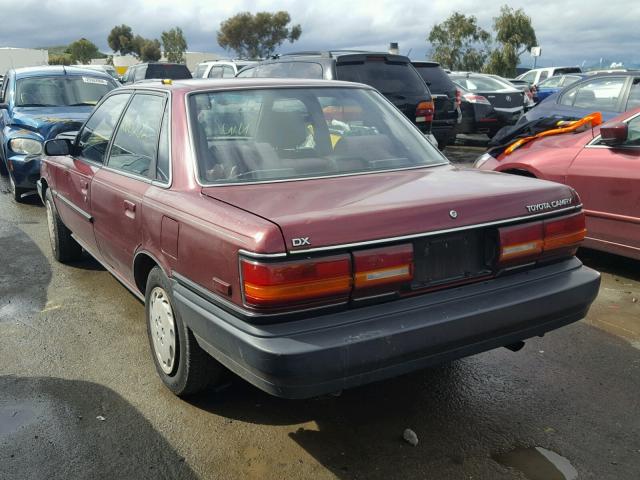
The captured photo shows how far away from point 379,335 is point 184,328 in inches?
41.3

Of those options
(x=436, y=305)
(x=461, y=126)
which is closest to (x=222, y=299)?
(x=436, y=305)

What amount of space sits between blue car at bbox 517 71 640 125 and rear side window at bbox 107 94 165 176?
484 centimetres

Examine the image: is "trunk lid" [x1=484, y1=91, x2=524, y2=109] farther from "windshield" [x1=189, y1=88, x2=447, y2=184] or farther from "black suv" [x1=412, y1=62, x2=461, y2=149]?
"windshield" [x1=189, y1=88, x2=447, y2=184]

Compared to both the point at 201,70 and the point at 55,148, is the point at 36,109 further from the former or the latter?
the point at 201,70

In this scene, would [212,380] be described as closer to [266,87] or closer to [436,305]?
[436,305]

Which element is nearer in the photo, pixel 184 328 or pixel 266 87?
pixel 184 328

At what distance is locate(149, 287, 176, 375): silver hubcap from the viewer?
3.24 m

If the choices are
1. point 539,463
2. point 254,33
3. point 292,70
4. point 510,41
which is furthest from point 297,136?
point 254,33

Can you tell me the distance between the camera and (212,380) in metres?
3.22

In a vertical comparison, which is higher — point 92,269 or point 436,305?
point 436,305

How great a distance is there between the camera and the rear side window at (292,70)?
26.1ft

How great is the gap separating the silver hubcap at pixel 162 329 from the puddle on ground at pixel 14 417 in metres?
0.70

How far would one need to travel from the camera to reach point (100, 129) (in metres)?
4.55

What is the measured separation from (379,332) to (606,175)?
3.45 metres
